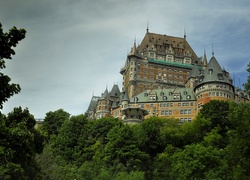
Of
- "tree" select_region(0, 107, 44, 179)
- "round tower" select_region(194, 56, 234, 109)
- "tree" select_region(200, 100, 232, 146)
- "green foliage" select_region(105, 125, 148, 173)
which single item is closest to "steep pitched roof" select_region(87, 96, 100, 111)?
"round tower" select_region(194, 56, 234, 109)

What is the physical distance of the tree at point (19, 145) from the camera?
76.7 ft

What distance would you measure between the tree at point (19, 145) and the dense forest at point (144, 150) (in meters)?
0.12

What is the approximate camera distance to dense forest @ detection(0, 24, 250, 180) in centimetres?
3431

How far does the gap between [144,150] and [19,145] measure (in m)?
48.5

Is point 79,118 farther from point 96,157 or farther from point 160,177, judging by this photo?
point 160,177

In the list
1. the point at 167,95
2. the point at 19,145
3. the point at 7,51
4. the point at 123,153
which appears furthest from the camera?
the point at 167,95

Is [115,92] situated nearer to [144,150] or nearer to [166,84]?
[166,84]

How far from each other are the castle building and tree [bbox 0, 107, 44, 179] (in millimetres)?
61822

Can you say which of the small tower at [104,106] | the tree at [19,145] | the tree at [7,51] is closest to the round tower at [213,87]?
the small tower at [104,106]

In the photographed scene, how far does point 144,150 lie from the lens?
7044 centimetres

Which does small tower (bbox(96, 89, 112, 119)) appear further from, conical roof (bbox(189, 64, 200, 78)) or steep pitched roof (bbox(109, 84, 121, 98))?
conical roof (bbox(189, 64, 200, 78))

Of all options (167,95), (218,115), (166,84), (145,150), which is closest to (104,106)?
(167,95)

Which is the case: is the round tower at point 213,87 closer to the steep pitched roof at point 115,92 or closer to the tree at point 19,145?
the steep pitched roof at point 115,92

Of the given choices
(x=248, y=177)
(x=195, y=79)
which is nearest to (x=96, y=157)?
(x=248, y=177)
